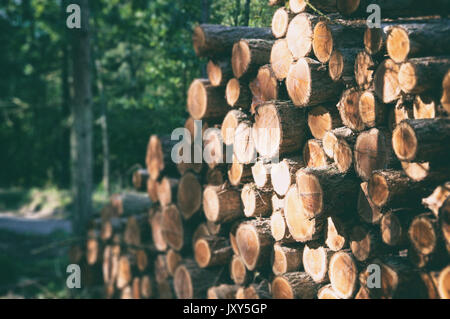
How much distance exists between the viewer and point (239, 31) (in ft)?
12.6

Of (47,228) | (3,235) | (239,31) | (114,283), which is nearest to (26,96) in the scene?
(47,228)

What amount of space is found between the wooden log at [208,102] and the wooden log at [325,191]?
1.29 metres

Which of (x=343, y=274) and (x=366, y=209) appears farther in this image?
(x=343, y=274)

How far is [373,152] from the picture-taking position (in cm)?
257

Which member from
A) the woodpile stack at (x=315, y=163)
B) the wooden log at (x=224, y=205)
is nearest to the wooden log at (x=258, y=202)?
the woodpile stack at (x=315, y=163)

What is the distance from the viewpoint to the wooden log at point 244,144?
338 cm

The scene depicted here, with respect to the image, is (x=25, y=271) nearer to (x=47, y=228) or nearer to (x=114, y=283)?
(x=114, y=283)

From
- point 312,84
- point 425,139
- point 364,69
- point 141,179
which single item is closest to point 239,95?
point 312,84

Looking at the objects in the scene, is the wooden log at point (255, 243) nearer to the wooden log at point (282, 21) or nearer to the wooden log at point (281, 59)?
the wooden log at point (281, 59)

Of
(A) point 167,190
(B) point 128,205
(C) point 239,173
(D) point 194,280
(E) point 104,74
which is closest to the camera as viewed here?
(C) point 239,173

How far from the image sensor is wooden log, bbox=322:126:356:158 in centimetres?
274

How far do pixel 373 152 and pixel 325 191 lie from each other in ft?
1.21

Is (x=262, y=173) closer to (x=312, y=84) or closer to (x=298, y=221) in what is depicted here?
(x=298, y=221)

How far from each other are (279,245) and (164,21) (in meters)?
4.45
